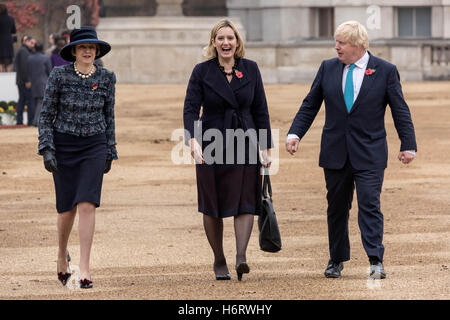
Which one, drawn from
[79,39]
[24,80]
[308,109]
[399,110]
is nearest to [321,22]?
A: [24,80]

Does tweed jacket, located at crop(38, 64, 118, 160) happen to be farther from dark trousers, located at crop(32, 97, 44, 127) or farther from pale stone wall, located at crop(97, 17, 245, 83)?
pale stone wall, located at crop(97, 17, 245, 83)

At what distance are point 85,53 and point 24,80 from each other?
16346 millimetres

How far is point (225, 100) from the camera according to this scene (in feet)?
29.9

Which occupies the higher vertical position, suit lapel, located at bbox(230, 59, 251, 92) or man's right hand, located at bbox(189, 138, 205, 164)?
suit lapel, located at bbox(230, 59, 251, 92)

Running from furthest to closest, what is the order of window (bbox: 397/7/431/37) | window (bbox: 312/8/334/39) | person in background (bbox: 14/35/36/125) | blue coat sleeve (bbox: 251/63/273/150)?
window (bbox: 312/8/334/39) < window (bbox: 397/7/431/37) < person in background (bbox: 14/35/36/125) < blue coat sleeve (bbox: 251/63/273/150)

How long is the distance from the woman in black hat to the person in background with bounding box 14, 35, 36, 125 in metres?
16.0

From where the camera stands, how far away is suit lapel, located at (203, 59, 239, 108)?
9.12 m

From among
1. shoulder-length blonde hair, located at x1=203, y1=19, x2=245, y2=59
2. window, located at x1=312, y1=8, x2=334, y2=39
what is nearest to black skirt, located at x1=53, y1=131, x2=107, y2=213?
shoulder-length blonde hair, located at x1=203, y1=19, x2=245, y2=59

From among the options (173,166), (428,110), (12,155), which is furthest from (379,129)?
(428,110)

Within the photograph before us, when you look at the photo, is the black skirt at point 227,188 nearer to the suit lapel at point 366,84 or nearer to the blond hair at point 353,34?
the suit lapel at point 366,84

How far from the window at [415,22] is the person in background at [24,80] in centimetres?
2231

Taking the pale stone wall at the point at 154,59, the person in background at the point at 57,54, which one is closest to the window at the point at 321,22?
the pale stone wall at the point at 154,59

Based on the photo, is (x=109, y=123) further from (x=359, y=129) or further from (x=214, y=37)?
(x=359, y=129)

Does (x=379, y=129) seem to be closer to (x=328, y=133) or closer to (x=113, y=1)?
(x=328, y=133)
